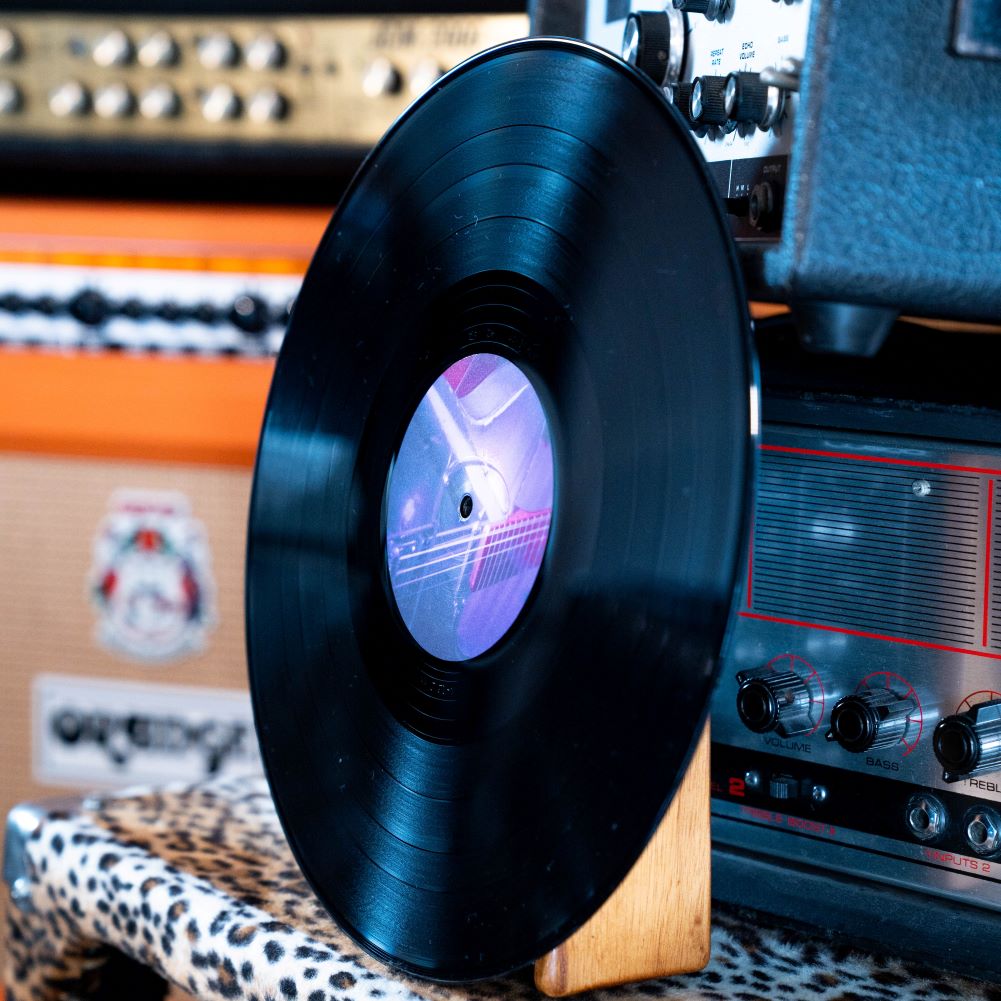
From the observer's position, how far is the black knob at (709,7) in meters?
0.51

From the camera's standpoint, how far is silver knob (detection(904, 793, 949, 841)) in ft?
1.64

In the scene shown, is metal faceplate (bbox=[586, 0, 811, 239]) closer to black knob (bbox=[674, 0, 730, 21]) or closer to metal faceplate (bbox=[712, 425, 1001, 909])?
black knob (bbox=[674, 0, 730, 21])

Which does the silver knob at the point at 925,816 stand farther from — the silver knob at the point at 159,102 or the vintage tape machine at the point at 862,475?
the silver knob at the point at 159,102

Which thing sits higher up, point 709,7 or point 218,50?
point 218,50

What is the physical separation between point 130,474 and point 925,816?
0.95 meters

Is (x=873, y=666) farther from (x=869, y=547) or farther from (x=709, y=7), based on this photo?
(x=709, y=7)

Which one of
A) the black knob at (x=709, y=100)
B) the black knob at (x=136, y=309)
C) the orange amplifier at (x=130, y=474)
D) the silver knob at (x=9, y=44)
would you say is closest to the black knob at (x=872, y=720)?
the black knob at (x=709, y=100)

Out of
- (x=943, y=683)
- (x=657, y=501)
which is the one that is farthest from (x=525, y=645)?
(x=943, y=683)

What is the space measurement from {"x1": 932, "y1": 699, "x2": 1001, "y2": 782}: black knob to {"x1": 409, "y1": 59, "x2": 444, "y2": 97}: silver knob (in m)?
0.86

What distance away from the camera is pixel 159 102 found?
122 cm

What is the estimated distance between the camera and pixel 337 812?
51cm

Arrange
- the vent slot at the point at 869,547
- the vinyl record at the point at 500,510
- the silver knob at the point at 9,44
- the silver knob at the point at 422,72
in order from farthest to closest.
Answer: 1. the silver knob at the point at 9,44
2. the silver knob at the point at 422,72
3. the vent slot at the point at 869,547
4. the vinyl record at the point at 500,510

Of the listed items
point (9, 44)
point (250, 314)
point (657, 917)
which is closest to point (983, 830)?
point (657, 917)

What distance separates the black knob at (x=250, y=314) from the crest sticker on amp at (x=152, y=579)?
0.20 metres
